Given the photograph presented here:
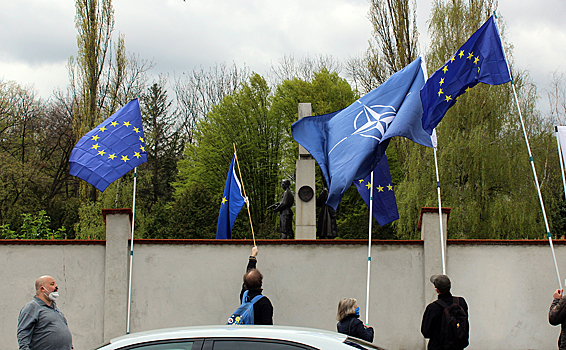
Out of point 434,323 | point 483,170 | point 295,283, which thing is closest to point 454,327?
point 434,323

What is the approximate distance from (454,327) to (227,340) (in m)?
2.63

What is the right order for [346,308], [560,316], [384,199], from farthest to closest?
1. [384,199]
2. [560,316]
3. [346,308]

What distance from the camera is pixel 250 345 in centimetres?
406

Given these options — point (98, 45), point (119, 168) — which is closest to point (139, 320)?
point (119, 168)

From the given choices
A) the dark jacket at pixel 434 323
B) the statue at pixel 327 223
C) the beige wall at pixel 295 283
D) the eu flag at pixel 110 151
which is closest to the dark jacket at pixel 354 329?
the dark jacket at pixel 434 323

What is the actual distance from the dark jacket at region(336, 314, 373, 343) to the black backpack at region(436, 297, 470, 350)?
0.76 metres

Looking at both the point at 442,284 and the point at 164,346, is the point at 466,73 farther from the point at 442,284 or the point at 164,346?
the point at 164,346

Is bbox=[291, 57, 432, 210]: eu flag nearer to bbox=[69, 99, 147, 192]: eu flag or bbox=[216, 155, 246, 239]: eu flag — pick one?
bbox=[216, 155, 246, 239]: eu flag

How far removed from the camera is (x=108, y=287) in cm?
1089

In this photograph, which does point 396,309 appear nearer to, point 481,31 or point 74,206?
point 481,31

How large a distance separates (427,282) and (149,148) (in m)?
29.4

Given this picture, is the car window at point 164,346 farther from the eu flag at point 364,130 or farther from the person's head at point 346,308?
the eu flag at point 364,130

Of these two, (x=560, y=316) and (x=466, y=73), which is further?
(x=466, y=73)

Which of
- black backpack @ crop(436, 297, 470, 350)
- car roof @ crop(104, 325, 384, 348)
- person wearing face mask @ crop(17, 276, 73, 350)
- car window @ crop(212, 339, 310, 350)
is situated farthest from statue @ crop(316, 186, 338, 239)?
car window @ crop(212, 339, 310, 350)
